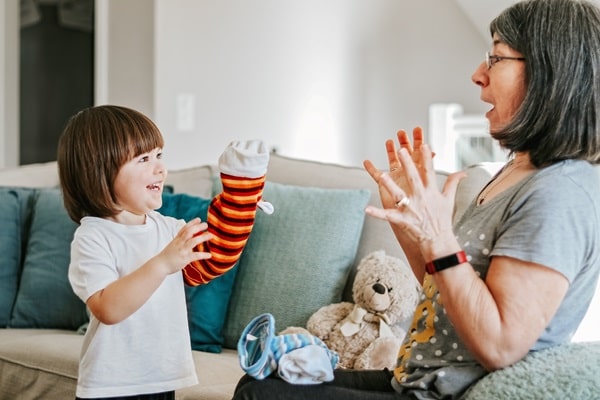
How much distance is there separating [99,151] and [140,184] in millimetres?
95

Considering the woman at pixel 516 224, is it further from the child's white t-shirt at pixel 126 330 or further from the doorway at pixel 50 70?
the doorway at pixel 50 70

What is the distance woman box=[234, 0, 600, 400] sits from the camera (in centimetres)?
135

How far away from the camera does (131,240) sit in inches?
64.4

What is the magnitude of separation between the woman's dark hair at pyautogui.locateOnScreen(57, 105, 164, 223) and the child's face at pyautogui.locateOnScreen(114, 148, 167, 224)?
0.01 metres

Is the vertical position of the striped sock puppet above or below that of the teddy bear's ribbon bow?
above

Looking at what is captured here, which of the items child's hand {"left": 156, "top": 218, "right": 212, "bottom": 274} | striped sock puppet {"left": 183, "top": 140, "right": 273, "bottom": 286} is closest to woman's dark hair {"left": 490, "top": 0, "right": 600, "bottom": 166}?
striped sock puppet {"left": 183, "top": 140, "right": 273, "bottom": 286}

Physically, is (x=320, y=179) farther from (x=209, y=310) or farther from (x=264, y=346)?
(x=264, y=346)

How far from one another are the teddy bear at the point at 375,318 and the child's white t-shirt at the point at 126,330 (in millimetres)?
584

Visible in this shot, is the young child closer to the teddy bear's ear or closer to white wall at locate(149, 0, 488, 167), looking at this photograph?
the teddy bear's ear

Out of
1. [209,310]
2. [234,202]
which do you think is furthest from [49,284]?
Answer: [234,202]

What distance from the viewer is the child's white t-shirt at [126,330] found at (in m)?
1.58

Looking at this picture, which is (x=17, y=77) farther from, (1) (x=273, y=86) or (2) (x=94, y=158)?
(2) (x=94, y=158)

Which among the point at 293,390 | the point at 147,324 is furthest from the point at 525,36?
the point at 147,324

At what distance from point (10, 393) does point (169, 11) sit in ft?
6.44
